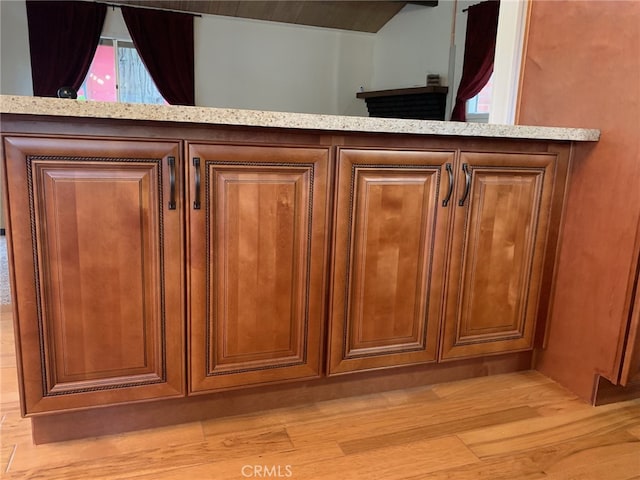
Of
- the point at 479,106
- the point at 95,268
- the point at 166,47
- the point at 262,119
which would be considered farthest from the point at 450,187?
the point at 166,47

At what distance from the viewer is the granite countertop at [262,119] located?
39.8 inches

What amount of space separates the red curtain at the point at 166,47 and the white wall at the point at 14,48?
3.43ft

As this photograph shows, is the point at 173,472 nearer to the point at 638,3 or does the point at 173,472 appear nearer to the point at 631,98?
the point at 631,98

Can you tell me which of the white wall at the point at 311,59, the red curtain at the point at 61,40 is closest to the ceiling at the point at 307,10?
the white wall at the point at 311,59

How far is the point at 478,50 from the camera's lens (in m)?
4.98

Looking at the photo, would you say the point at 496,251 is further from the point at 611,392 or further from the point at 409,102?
the point at 409,102

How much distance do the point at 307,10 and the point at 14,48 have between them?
3321 millimetres

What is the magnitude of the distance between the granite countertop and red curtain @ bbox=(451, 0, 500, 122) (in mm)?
3812

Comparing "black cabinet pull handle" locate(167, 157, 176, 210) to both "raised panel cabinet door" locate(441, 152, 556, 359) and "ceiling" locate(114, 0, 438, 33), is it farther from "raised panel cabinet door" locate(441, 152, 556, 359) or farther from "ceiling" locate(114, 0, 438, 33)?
"ceiling" locate(114, 0, 438, 33)

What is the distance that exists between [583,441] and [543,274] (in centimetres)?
55

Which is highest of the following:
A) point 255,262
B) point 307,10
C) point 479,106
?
point 307,10

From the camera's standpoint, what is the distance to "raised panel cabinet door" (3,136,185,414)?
1.08 meters

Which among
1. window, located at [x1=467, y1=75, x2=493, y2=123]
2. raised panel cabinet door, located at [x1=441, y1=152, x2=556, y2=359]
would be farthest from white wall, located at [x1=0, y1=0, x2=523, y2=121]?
raised panel cabinet door, located at [x1=441, y1=152, x2=556, y2=359]
